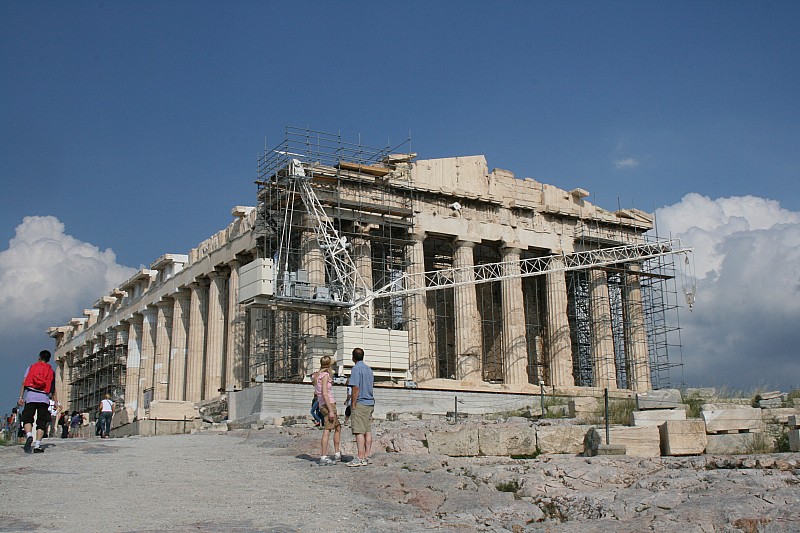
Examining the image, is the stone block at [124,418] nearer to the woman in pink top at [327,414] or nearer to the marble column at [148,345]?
the marble column at [148,345]

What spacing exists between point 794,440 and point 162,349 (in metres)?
43.1

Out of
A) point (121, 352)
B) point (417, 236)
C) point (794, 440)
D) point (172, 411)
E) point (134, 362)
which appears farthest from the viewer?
point (121, 352)

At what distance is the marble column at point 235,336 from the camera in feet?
145

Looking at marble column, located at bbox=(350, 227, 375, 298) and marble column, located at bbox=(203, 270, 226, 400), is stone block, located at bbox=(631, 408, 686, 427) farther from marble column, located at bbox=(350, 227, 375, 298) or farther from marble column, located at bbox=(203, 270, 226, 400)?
marble column, located at bbox=(203, 270, 226, 400)

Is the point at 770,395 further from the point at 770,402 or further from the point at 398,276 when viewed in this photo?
the point at 398,276

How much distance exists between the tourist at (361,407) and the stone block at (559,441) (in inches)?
156

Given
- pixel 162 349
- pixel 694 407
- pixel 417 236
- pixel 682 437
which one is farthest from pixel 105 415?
pixel 162 349

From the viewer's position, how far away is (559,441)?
1858 centimetres

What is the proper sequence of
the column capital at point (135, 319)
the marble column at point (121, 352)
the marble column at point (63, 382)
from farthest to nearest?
the marble column at point (63, 382), the marble column at point (121, 352), the column capital at point (135, 319)

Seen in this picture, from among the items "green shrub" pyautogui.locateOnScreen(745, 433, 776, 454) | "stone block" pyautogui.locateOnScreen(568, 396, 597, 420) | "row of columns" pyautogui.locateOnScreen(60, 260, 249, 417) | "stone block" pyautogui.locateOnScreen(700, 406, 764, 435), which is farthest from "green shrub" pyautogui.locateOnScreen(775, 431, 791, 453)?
"row of columns" pyautogui.locateOnScreen(60, 260, 249, 417)

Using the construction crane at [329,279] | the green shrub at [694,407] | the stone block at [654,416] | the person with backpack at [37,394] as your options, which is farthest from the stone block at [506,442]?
the construction crane at [329,279]

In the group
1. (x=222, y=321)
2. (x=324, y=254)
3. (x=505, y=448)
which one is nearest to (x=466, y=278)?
(x=324, y=254)

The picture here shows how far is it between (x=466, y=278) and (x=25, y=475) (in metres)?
30.7

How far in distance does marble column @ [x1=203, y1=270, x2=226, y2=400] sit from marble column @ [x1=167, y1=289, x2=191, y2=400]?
3.64 m
